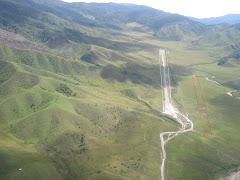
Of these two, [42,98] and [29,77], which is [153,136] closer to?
[42,98]

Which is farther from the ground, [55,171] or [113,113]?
[113,113]

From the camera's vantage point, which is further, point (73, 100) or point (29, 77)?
point (29, 77)

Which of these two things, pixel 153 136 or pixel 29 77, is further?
pixel 29 77

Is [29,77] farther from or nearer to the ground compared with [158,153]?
farther from the ground

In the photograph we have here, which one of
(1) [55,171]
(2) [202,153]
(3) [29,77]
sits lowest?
(1) [55,171]

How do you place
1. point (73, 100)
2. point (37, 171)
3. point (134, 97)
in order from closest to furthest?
point (37, 171)
point (73, 100)
point (134, 97)

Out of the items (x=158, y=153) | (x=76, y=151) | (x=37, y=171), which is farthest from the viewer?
(x=158, y=153)

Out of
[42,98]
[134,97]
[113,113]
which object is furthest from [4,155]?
[134,97]

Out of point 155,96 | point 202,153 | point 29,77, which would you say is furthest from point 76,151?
point 155,96

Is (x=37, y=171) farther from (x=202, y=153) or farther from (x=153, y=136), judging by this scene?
(x=202, y=153)
